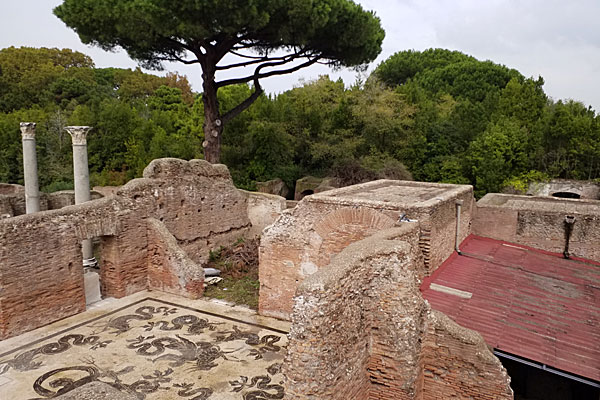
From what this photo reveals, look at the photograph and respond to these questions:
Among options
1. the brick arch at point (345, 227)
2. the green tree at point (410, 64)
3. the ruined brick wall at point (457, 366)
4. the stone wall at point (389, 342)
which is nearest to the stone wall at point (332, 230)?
the brick arch at point (345, 227)

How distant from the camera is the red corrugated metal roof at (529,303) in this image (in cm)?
576

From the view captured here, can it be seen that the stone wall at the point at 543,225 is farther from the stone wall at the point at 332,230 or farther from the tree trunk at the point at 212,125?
the tree trunk at the point at 212,125

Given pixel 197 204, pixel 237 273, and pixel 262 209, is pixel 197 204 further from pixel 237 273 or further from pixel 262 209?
pixel 262 209

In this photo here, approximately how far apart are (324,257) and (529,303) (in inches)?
132

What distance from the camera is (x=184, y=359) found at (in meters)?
7.66

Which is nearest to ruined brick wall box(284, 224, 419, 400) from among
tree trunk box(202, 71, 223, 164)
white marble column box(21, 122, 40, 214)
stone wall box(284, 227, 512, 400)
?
stone wall box(284, 227, 512, 400)

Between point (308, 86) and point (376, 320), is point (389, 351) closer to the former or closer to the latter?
point (376, 320)

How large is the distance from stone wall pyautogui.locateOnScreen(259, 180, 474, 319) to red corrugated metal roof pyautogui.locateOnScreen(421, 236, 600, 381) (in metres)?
0.61

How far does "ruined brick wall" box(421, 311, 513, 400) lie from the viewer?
5336 millimetres

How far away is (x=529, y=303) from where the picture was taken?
7000mm

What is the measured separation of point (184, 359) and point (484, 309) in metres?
4.85

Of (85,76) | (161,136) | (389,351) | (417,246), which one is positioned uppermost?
(85,76)

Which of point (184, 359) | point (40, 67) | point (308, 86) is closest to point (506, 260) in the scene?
point (184, 359)

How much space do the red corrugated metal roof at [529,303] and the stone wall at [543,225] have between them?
0.41 meters
